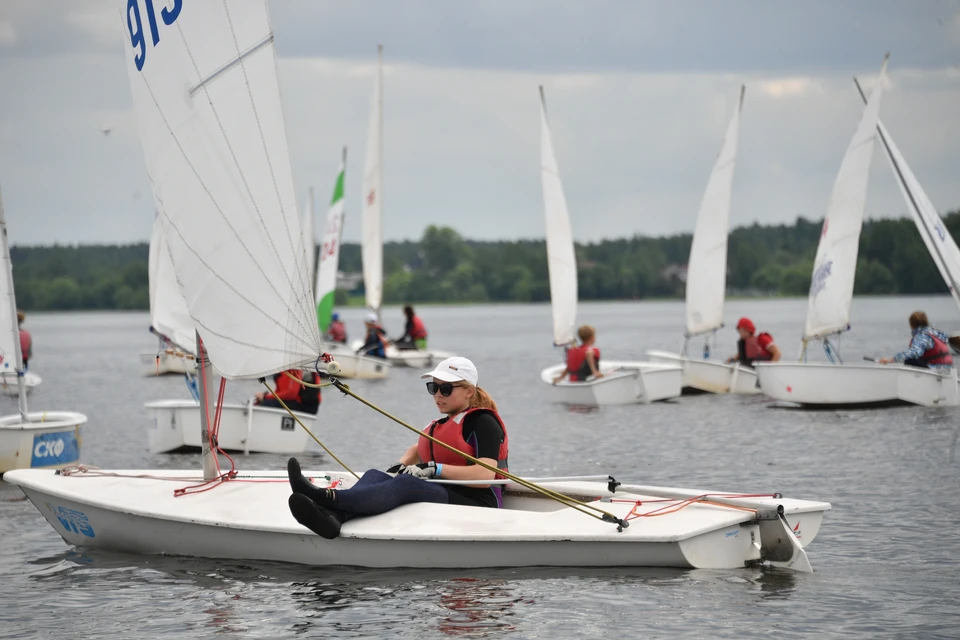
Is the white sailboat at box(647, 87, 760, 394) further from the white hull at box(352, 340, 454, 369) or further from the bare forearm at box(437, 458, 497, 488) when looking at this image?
the bare forearm at box(437, 458, 497, 488)

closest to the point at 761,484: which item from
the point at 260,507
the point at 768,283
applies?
the point at 260,507

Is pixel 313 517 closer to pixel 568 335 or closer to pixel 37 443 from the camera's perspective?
pixel 37 443

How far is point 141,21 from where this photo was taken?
848 cm

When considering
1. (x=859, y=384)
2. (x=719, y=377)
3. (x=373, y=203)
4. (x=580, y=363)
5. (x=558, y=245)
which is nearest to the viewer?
(x=859, y=384)

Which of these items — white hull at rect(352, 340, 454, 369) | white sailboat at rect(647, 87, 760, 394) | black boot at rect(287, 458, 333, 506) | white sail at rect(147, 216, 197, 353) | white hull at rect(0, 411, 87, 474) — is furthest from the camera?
white hull at rect(352, 340, 454, 369)

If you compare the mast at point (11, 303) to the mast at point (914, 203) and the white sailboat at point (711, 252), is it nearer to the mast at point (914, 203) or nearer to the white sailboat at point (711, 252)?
the mast at point (914, 203)

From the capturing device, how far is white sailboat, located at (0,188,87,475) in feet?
40.3

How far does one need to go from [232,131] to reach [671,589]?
412 cm

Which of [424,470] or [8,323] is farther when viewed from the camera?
[8,323]

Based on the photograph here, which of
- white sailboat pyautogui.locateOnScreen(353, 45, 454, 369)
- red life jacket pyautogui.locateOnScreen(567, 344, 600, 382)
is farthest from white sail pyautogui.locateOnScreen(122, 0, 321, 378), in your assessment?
white sailboat pyautogui.locateOnScreen(353, 45, 454, 369)

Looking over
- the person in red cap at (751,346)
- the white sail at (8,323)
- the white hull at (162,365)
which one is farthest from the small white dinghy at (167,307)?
the white hull at (162,365)

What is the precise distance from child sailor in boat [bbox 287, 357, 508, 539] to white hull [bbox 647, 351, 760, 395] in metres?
14.5

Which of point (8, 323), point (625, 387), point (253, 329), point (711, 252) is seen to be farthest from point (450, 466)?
point (711, 252)

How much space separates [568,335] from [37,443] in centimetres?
1358
